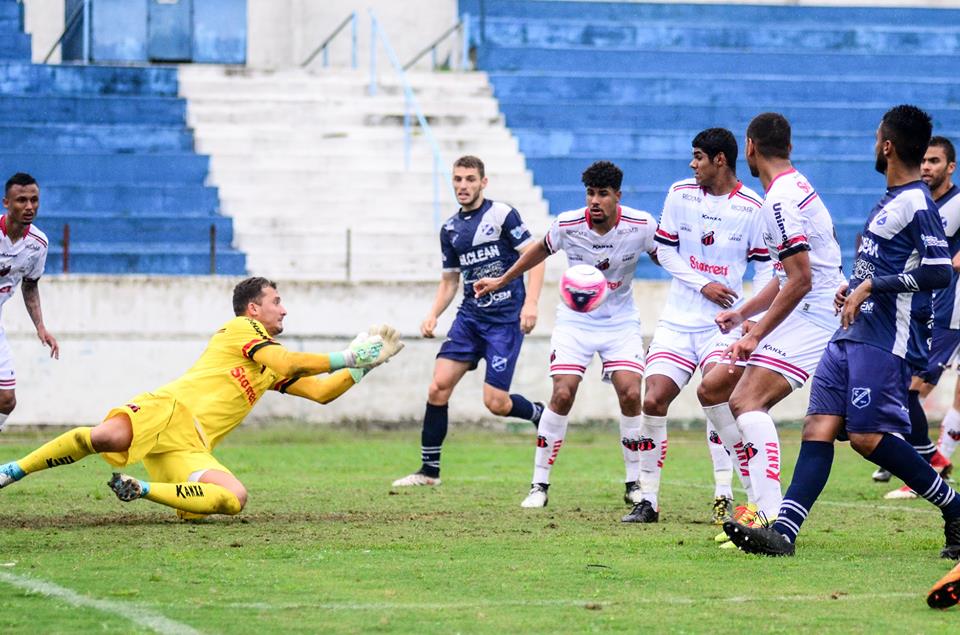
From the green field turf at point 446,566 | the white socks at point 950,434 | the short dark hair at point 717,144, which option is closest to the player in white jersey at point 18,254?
the green field turf at point 446,566

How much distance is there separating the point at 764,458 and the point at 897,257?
148 centimetres

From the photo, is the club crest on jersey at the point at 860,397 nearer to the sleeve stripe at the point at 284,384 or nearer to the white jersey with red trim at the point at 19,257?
the sleeve stripe at the point at 284,384

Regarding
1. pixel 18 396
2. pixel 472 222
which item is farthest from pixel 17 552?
pixel 18 396

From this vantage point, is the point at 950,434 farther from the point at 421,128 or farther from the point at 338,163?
the point at 421,128

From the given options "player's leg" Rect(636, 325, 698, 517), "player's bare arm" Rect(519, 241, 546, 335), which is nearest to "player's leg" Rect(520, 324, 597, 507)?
"player's bare arm" Rect(519, 241, 546, 335)

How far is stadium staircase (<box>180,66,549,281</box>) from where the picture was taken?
19953 mm

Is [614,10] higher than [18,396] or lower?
higher

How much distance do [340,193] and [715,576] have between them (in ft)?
49.3

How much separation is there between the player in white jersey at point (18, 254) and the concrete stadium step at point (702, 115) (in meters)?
12.8

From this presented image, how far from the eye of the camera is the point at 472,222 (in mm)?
11781

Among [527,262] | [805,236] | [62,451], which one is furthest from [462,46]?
[805,236]

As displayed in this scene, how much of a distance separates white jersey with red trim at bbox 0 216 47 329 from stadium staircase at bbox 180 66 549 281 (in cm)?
754

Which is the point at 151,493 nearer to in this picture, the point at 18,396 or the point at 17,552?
the point at 17,552

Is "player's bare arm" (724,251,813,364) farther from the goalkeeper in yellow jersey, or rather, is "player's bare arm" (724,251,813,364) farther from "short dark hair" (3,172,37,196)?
"short dark hair" (3,172,37,196)
